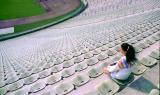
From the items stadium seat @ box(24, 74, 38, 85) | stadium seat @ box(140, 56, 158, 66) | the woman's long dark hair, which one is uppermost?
the woman's long dark hair

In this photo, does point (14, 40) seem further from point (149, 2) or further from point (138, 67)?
point (138, 67)

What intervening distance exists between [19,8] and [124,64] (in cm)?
2688

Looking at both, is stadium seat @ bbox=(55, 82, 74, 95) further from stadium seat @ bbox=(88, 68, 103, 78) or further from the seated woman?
the seated woman

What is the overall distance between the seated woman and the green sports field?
79.1 feet

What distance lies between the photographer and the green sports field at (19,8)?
28.5 meters

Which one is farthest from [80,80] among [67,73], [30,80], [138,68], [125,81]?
[30,80]

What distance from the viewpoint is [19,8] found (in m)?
30.4

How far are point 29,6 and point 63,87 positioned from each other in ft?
88.0

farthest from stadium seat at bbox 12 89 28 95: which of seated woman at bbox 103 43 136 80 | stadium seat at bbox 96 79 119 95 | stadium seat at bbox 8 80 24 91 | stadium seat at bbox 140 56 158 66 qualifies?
stadium seat at bbox 140 56 158 66

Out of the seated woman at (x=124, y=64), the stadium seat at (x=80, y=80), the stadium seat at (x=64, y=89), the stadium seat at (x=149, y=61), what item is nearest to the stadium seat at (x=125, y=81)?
the seated woman at (x=124, y=64)

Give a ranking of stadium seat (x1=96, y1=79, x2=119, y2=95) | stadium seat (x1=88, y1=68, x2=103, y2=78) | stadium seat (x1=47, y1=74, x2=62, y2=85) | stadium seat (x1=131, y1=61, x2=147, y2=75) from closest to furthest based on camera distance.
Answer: stadium seat (x1=96, y1=79, x2=119, y2=95), stadium seat (x1=131, y1=61, x2=147, y2=75), stadium seat (x1=88, y1=68, x2=103, y2=78), stadium seat (x1=47, y1=74, x2=62, y2=85)

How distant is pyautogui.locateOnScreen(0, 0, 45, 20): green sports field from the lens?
28.5m

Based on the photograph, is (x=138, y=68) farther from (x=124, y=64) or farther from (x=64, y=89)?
(x=64, y=89)

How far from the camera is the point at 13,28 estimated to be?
85.1ft
